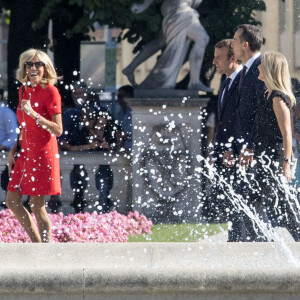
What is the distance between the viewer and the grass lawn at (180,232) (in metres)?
10.3

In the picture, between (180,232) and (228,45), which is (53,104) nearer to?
(228,45)

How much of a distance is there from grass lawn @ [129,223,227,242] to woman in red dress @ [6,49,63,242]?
2221 mm

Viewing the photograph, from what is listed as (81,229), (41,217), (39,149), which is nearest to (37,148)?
(39,149)

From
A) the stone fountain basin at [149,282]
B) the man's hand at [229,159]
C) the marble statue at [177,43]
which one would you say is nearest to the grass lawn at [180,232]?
the marble statue at [177,43]

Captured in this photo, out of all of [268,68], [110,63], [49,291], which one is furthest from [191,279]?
[110,63]

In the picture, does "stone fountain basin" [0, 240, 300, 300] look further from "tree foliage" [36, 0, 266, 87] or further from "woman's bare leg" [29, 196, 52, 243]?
"tree foliage" [36, 0, 266, 87]

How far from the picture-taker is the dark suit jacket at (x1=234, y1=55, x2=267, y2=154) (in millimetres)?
7820

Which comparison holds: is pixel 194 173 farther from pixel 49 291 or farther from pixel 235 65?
pixel 49 291

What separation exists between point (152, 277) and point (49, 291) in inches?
18.4

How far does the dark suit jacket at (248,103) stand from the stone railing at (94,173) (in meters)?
4.58

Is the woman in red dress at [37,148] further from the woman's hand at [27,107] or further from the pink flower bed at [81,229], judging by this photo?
the pink flower bed at [81,229]

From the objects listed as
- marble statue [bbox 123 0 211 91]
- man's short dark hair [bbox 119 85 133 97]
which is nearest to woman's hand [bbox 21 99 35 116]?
marble statue [bbox 123 0 211 91]

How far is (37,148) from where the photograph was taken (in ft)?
25.6

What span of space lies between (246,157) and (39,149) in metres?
1.47
